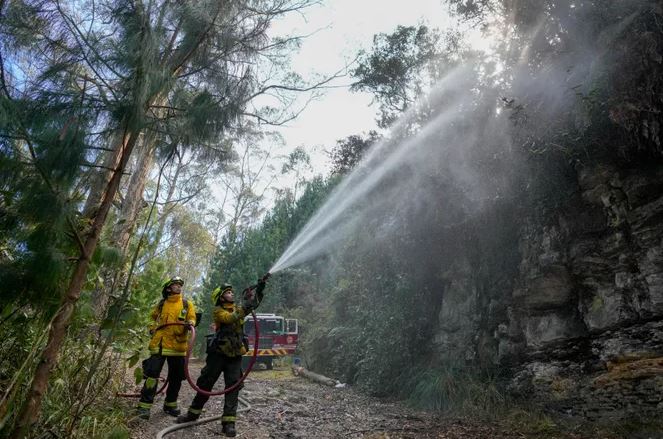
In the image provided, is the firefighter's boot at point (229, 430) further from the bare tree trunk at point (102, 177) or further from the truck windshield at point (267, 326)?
the truck windshield at point (267, 326)

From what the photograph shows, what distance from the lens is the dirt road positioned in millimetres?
5547

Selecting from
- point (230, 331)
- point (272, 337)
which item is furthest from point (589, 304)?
point (272, 337)

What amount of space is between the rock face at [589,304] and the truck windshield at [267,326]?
10630 mm

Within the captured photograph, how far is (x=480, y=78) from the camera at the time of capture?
10.4m

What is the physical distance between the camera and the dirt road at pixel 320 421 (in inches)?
218

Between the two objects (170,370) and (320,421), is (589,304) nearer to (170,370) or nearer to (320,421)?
(320,421)

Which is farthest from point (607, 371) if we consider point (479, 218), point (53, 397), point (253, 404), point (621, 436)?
point (53, 397)

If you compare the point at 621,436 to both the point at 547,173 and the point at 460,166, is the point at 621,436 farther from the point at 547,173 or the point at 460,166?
the point at 460,166

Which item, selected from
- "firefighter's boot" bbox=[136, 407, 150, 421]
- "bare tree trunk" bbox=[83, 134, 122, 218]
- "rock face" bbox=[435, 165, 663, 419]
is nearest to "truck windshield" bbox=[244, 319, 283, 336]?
"rock face" bbox=[435, 165, 663, 419]

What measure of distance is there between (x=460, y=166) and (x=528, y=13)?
314 centimetres

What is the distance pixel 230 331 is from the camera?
568cm

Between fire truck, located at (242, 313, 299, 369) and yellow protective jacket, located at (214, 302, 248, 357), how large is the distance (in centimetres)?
1127

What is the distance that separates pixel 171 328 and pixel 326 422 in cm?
277

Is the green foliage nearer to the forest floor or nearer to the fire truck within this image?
the forest floor
